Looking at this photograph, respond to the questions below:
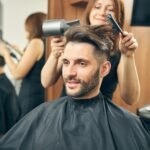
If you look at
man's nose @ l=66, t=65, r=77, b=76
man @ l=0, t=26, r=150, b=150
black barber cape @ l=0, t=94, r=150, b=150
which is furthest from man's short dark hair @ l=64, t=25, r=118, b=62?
black barber cape @ l=0, t=94, r=150, b=150

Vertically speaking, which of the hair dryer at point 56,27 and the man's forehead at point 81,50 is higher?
the hair dryer at point 56,27

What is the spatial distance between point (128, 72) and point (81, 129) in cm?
33

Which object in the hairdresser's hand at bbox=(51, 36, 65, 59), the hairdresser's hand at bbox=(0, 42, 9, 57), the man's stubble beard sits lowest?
the man's stubble beard

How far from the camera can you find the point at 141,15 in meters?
1.45

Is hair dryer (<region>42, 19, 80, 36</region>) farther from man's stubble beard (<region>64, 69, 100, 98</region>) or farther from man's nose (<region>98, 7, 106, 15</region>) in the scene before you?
man's stubble beard (<region>64, 69, 100, 98</region>)

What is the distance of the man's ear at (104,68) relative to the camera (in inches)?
49.8

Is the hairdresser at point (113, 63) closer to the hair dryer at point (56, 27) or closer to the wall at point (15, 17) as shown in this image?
the hair dryer at point (56, 27)

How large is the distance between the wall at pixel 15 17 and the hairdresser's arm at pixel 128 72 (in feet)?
2.26

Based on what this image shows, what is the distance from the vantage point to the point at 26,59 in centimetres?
171

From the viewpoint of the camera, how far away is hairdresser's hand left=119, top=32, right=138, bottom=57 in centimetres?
119

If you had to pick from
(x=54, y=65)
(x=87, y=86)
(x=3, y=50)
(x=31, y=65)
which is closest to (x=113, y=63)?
(x=87, y=86)

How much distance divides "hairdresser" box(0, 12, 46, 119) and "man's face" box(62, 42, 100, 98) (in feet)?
1.54

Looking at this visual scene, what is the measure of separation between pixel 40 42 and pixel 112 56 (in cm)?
55

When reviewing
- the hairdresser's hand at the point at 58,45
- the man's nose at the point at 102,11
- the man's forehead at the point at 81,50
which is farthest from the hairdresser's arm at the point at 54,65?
the man's nose at the point at 102,11
